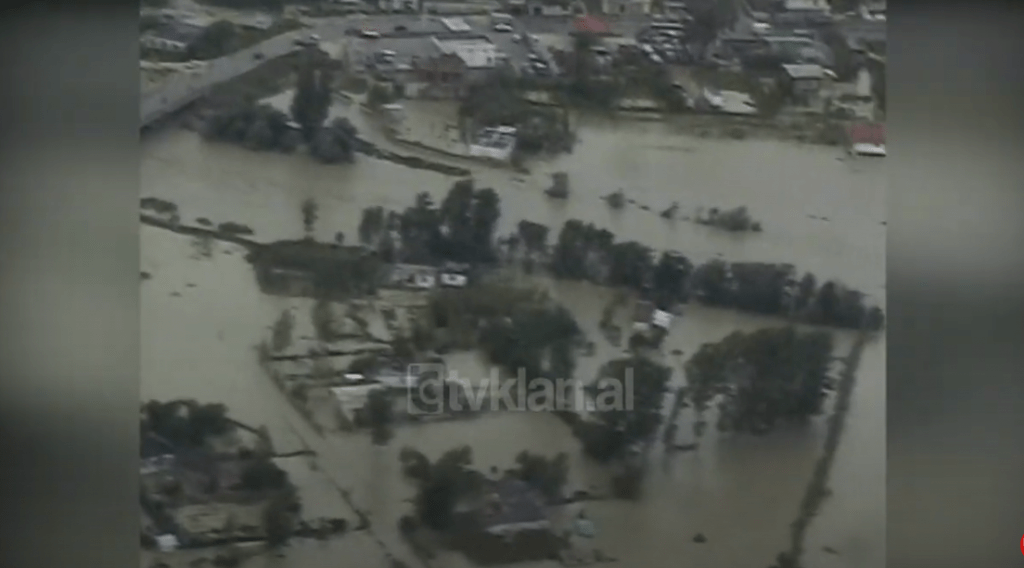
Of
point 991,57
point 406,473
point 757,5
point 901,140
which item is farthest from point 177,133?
point 991,57

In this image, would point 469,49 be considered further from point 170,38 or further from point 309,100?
point 170,38

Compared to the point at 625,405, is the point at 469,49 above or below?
above

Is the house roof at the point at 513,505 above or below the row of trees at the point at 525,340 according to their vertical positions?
below

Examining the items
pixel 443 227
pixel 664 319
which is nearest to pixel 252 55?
pixel 443 227

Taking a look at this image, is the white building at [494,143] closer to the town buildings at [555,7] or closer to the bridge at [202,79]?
the town buildings at [555,7]

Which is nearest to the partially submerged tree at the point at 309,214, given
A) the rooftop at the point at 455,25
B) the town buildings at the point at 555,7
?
the rooftop at the point at 455,25

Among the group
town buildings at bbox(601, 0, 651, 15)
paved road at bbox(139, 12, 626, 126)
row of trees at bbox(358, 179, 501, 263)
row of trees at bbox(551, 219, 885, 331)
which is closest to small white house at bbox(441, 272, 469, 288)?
row of trees at bbox(358, 179, 501, 263)

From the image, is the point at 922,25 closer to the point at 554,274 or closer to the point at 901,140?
the point at 901,140
